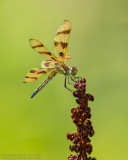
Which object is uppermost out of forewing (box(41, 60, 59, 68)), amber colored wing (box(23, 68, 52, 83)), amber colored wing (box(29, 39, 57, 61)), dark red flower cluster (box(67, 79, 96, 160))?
amber colored wing (box(29, 39, 57, 61))

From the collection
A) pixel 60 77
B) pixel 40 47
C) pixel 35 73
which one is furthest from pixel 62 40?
pixel 60 77

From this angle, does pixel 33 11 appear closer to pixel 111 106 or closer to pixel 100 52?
pixel 100 52

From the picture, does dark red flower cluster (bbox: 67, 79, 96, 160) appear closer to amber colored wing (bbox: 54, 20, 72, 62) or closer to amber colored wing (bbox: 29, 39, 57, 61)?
amber colored wing (bbox: 54, 20, 72, 62)

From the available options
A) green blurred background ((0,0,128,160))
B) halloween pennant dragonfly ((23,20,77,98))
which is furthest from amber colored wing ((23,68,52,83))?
green blurred background ((0,0,128,160))

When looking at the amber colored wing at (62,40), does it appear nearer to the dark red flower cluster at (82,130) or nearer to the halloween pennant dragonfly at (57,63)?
the halloween pennant dragonfly at (57,63)

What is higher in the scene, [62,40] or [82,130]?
[62,40]

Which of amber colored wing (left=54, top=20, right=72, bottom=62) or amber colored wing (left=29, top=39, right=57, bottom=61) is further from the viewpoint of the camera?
amber colored wing (left=29, top=39, right=57, bottom=61)

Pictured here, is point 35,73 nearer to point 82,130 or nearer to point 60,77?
point 82,130
